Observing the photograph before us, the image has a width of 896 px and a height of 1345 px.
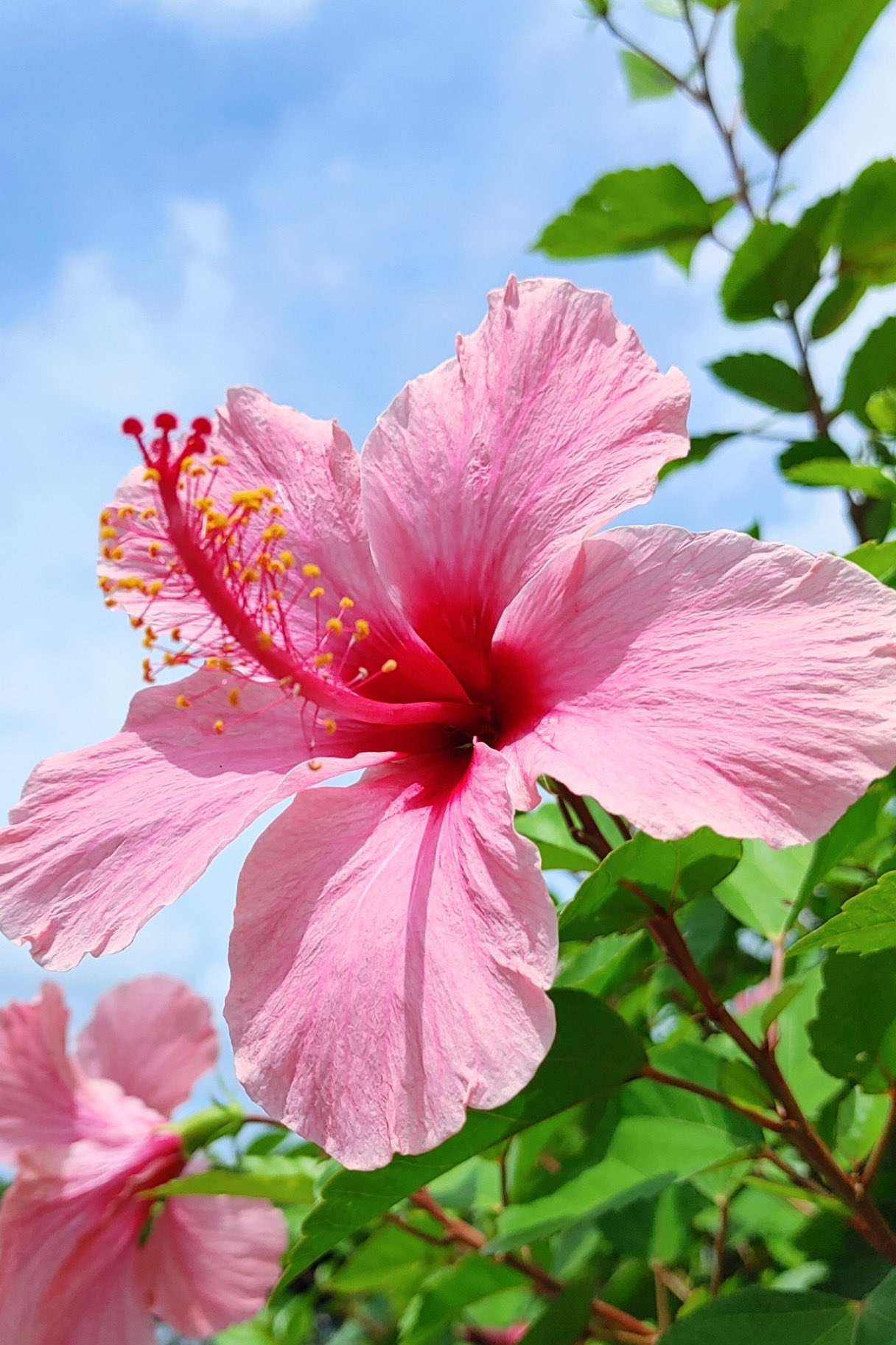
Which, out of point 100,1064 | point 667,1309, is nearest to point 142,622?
point 100,1064

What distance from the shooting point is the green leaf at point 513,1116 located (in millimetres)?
1209

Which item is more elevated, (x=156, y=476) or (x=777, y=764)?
(x=156, y=476)

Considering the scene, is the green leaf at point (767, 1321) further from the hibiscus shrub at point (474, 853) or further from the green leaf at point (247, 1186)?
the green leaf at point (247, 1186)

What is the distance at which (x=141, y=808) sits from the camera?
47.3 inches

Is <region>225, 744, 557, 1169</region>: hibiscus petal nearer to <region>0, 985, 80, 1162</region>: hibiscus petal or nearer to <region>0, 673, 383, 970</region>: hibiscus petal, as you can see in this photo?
<region>0, 673, 383, 970</region>: hibiscus petal

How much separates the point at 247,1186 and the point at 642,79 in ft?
9.02

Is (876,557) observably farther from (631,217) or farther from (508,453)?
(631,217)

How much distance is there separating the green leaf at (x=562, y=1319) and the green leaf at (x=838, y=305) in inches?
73.0

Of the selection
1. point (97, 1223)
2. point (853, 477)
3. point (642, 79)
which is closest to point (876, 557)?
point (853, 477)

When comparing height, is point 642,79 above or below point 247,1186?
above

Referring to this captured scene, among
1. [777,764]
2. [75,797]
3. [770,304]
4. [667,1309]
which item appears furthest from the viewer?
[770,304]

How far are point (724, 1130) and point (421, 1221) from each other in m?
0.70

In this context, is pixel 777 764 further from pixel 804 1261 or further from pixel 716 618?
pixel 804 1261

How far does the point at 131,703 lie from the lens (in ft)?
4.38
